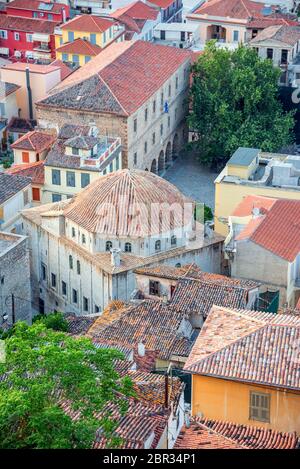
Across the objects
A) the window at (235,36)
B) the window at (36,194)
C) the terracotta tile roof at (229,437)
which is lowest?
the window at (36,194)

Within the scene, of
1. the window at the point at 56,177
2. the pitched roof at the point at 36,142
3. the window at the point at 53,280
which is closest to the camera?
the window at the point at 53,280

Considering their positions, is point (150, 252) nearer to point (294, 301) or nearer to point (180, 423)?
point (294, 301)

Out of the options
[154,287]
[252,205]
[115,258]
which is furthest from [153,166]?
[154,287]

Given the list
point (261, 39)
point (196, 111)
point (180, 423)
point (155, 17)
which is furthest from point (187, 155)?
point (180, 423)

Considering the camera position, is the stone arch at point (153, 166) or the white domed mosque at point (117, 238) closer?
the white domed mosque at point (117, 238)

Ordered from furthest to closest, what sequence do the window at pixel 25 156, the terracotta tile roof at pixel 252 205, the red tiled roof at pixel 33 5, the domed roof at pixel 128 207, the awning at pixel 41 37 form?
the red tiled roof at pixel 33 5 < the awning at pixel 41 37 < the window at pixel 25 156 < the terracotta tile roof at pixel 252 205 < the domed roof at pixel 128 207

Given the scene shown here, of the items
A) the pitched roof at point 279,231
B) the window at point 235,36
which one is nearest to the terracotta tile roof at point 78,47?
the window at point 235,36

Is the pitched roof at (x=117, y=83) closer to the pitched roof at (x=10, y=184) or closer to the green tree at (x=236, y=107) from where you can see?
the green tree at (x=236, y=107)
